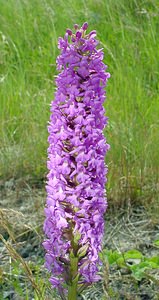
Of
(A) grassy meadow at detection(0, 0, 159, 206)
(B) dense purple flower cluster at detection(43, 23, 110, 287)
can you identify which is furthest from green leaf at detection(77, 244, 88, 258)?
(A) grassy meadow at detection(0, 0, 159, 206)

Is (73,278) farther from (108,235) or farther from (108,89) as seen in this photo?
(108,89)

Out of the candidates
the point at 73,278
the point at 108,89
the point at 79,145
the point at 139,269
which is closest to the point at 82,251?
the point at 73,278

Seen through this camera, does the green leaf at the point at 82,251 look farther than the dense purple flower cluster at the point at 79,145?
Yes

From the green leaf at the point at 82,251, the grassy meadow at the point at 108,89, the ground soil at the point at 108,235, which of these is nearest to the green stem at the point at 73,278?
the green leaf at the point at 82,251

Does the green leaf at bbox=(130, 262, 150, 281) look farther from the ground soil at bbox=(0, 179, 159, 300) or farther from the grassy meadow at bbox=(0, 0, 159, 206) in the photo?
the grassy meadow at bbox=(0, 0, 159, 206)

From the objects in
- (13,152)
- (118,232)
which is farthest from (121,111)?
(118,232)

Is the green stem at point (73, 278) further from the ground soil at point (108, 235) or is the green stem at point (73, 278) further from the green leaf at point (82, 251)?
the ground soil at point (108, 235)

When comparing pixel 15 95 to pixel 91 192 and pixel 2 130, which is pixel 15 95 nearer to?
pixel 2 130
